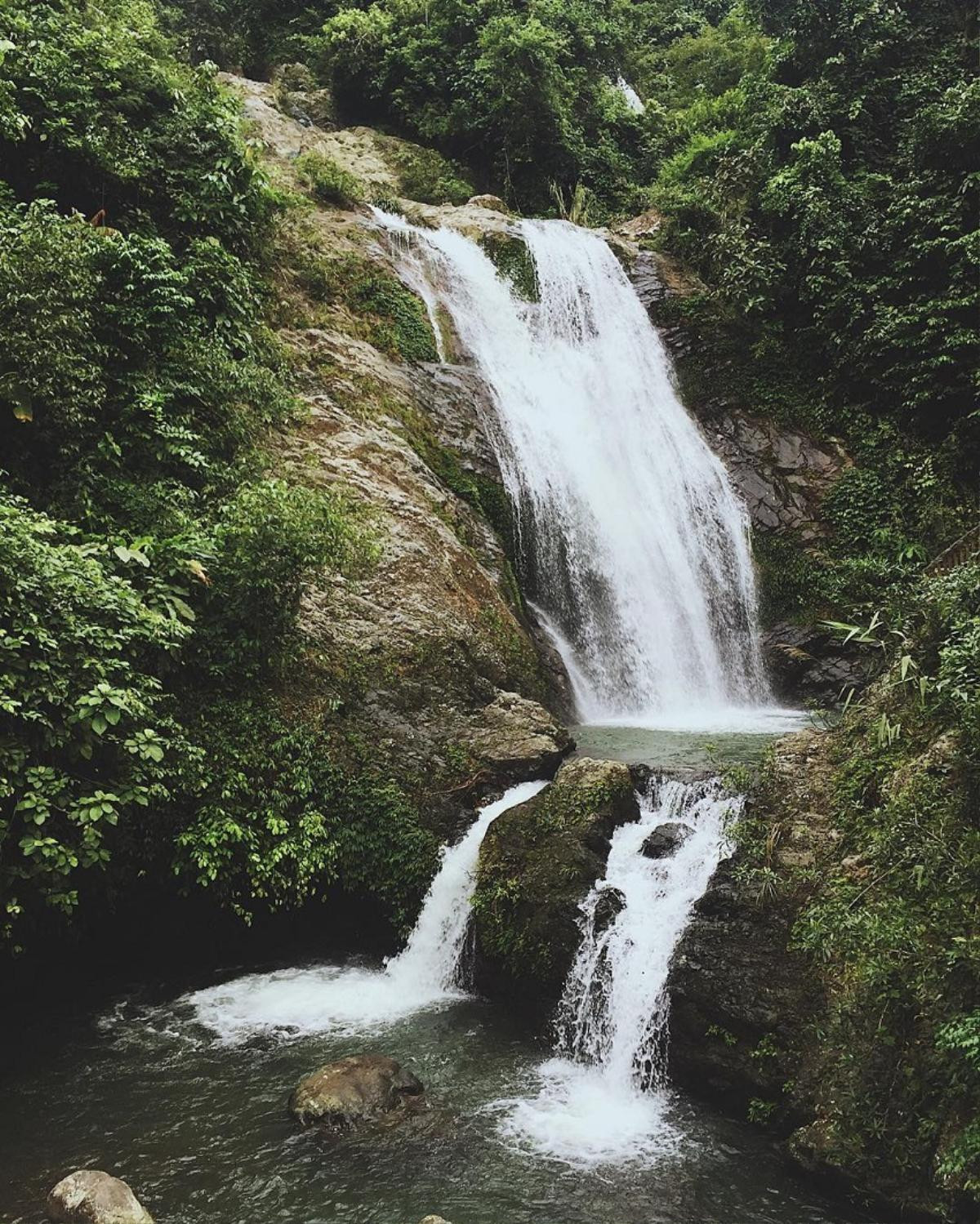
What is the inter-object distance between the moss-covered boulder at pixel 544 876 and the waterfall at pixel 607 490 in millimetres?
4162

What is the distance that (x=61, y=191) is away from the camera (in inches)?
418

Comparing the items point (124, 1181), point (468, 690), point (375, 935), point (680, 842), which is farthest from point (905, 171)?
point (124, 1181)

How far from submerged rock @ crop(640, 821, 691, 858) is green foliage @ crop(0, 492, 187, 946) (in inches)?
167

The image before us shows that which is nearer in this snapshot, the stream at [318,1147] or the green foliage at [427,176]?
the stream at [318,1147]

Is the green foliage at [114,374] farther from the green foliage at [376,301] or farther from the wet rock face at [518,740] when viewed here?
the wet rock face at [518,740]

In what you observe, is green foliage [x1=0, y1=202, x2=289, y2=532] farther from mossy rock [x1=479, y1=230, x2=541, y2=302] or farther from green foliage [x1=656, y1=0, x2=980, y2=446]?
green foliage [x1=656, y1=0, x2=980, y2=446]

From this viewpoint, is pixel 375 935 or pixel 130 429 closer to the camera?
pixel 375 935

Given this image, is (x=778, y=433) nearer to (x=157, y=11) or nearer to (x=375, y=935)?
(x=375, y=935)

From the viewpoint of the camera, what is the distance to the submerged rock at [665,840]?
283 inches

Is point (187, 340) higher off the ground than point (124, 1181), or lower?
higher

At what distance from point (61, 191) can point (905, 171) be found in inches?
616

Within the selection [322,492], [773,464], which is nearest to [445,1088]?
[322,492]

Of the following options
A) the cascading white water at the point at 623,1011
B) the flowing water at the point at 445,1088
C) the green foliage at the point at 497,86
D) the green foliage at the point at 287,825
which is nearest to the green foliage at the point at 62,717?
the green foliage at the point at 287,825

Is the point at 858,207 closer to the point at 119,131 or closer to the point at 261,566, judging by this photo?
the point at 119,131
